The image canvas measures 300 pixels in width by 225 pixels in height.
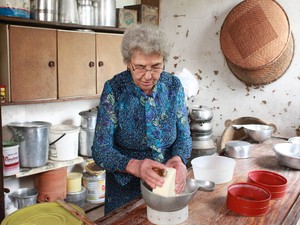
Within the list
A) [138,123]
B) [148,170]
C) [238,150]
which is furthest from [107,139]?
[238,150]

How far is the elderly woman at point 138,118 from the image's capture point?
64.5 inches

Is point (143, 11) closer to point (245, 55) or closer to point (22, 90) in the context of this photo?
point (245, 55)

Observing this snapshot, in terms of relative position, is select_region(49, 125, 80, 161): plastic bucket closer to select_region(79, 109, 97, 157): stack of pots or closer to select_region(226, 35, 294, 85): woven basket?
select_region(79, 109, 97, 157): stack of pots

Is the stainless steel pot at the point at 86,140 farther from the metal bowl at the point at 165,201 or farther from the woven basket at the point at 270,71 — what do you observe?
the metal bowl at the point at 165,201

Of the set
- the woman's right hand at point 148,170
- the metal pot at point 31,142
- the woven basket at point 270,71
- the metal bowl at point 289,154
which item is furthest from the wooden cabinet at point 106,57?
the woman's right hand at point 148,170

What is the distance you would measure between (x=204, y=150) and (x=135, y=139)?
69.1 inches

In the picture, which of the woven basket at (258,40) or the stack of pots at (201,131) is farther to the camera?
the stack of pots at (201,131)

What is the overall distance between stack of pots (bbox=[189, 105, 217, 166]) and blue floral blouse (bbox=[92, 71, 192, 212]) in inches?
59.3

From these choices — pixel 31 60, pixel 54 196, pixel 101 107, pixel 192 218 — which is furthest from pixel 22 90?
pixel 192 218

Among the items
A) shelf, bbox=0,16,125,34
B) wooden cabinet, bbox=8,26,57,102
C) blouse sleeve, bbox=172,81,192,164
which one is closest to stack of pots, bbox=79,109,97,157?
wooden cabinet, bbox=8,26,57,102

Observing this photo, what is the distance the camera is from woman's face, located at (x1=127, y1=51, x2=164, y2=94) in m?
1.65

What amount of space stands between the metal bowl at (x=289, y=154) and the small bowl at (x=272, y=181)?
0.37m

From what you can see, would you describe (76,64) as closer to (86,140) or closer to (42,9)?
(42,9)

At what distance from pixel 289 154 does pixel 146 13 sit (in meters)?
2.24
